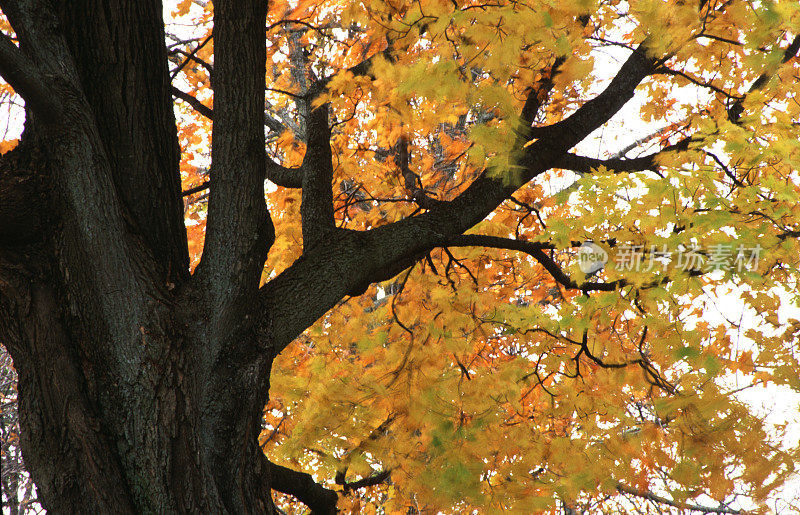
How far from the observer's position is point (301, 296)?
7.73 ft

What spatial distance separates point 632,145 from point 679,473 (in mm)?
5924

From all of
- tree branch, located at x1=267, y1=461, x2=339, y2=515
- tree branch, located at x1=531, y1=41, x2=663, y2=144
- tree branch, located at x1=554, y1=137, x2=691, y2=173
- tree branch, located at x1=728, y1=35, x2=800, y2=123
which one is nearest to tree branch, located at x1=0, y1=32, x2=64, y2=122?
tree branch, located at x1=267, y1=461, x2=339, y2=515

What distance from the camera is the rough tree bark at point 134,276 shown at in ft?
5.87

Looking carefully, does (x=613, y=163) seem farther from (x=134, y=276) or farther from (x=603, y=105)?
(x=134, y=276)

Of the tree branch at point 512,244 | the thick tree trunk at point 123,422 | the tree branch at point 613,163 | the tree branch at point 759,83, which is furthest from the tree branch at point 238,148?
the tree branch at point 759,83

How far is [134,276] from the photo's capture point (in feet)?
6.41

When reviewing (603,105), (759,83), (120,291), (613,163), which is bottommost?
(120,291)

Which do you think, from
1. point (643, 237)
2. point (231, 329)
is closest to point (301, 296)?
point (231, 329)

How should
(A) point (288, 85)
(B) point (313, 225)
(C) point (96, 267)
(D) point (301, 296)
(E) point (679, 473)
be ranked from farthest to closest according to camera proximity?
(A) point (288, 85)
(B) point (313, 225)
(E) point (679, 473)
(D) point (301, 296)
(C) point (96, 267)

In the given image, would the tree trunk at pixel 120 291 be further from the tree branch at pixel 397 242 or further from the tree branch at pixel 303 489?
the tree branch at pixel 303 489

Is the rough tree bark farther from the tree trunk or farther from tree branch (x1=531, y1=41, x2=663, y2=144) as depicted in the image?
tree branch (x1=531, y1=41, x2=663, y2=144)

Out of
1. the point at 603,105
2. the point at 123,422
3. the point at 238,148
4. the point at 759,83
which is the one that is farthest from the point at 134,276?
the point at 759,83

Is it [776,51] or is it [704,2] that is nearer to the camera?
[776,51]

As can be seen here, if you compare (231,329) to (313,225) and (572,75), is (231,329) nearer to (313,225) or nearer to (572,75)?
(313,225)
